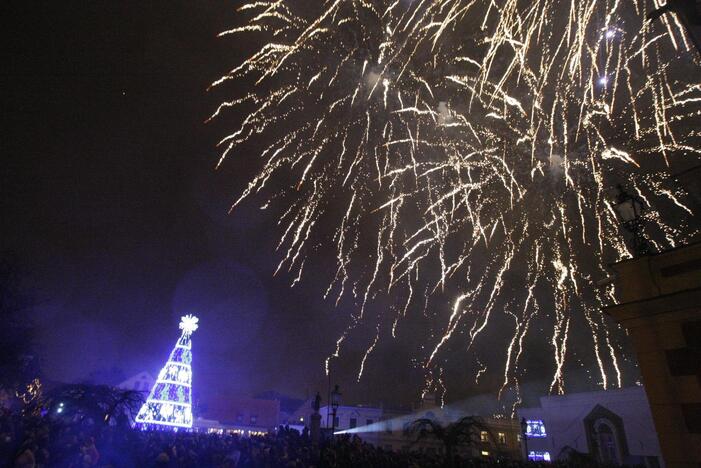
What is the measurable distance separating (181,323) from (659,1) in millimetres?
34520

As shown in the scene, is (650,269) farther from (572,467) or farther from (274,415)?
(274,415)

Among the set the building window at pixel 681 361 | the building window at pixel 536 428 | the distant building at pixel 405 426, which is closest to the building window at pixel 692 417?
the building window at pixel 681 361

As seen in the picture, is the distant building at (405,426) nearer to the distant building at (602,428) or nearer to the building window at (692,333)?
the distant building at (602,428)

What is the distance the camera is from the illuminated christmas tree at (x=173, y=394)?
30719 millimetres

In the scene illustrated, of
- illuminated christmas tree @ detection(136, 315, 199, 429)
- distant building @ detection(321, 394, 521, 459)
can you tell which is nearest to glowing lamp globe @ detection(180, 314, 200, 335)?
illuminated christmas tree @ detection(136, 315, 199, 429)

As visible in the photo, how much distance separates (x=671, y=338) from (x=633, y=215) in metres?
2.49

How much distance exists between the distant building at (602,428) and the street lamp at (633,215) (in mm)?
27388

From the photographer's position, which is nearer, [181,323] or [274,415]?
[181,323]

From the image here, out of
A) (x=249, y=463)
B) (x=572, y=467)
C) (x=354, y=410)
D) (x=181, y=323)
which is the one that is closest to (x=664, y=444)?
(x=249, y=463)

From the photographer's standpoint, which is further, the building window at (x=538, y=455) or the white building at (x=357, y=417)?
the white building at (x=357, y=417)

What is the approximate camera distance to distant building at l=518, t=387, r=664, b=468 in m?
30.1

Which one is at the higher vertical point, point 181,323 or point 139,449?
point 181,323

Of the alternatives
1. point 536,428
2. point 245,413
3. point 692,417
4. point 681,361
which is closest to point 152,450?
point 692,417

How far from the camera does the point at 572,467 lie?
23.5m
